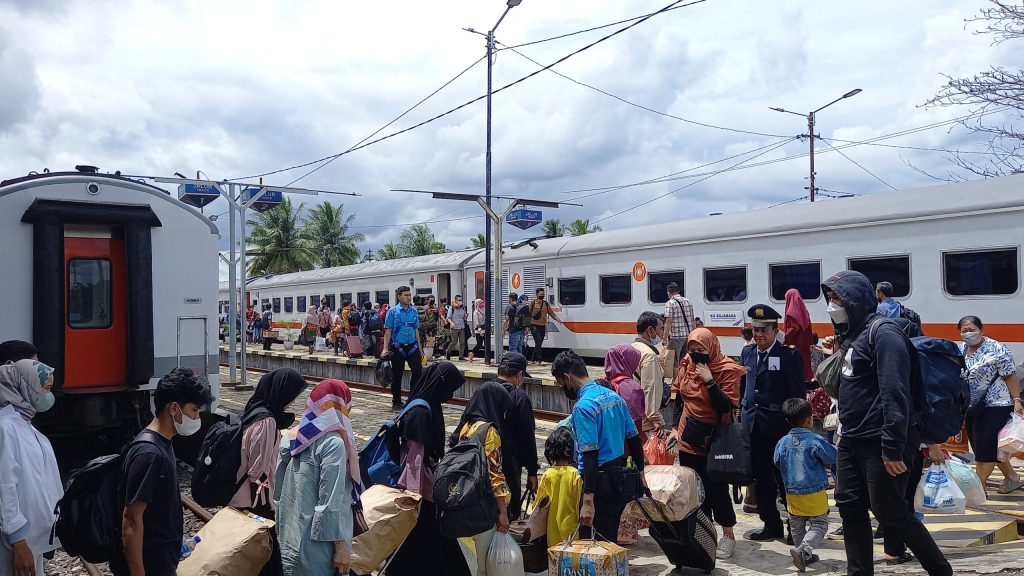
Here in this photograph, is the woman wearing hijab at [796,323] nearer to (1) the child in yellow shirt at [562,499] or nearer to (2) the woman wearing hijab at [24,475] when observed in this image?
(1) the child in yellow shirt at [562,499]

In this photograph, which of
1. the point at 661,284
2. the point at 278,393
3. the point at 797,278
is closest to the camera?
the point at 278,393

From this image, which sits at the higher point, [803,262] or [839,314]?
[803,262]

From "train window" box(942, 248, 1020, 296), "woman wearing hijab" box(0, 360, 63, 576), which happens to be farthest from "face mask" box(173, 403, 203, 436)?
Answer: "train window" box(942, 248, 1020, 296)

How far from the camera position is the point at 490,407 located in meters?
4.59

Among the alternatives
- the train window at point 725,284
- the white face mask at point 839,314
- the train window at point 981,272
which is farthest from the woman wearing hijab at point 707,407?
the train window at point 725,284

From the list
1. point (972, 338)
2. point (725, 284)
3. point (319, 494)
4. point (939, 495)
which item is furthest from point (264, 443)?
point (725, 284)

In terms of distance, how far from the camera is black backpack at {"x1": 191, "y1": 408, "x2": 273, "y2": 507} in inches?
152

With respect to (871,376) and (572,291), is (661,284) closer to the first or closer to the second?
(572,291)

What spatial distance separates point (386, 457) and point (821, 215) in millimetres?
10079

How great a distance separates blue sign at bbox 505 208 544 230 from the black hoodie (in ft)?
40.7

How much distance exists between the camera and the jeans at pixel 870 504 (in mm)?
4020

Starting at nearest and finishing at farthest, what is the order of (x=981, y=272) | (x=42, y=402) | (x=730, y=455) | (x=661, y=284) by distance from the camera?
(x=42, y=402), (x=730, y=455), (x=981, y=272), (x=661, y=284)

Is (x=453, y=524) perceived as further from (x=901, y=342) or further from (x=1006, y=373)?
(x=1006, y=373)

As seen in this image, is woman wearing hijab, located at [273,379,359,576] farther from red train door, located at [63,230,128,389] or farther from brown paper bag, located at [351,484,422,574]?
red train door, located at [63,230,128,389]
